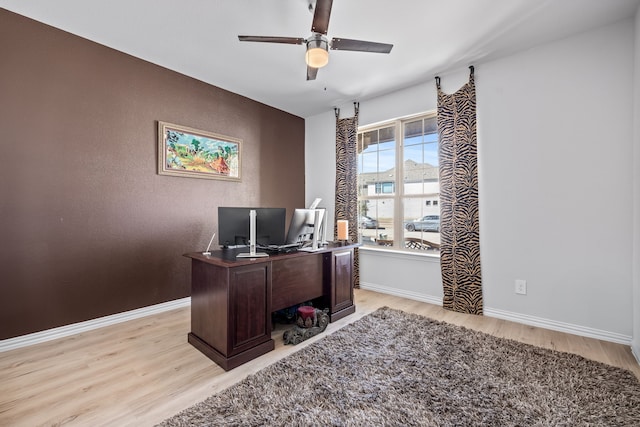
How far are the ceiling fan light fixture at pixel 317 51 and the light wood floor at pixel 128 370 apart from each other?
7.52ft

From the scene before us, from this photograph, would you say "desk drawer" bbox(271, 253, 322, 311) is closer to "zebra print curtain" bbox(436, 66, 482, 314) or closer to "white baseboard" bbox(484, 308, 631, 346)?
"zebra print curtain" bbox(436, 66, 482, 314)

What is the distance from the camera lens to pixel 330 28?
2.51m

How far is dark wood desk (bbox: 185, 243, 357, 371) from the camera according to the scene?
206 centimetres

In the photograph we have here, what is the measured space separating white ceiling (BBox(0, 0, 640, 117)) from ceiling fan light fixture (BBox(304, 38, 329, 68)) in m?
0.35

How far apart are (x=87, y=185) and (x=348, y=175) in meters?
3.07

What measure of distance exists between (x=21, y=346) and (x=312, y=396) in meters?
2.53

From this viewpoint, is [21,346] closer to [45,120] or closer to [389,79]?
[45,120]

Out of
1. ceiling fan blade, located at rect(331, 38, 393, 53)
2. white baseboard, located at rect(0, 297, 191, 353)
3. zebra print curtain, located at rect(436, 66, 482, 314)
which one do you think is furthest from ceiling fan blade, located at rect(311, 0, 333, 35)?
white baseboard, located at rect(0, 297, 191, 353)

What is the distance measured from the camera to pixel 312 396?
171cm

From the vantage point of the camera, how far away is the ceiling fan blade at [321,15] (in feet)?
6.02

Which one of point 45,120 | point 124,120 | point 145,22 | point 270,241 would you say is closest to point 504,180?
point 270,241

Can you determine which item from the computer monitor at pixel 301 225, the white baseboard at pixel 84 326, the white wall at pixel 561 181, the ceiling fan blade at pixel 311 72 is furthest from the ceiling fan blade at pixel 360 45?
the white baseboard at pixel 84 326

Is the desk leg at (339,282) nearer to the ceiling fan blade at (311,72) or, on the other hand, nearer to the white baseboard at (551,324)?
the white baseboard at (551,324)

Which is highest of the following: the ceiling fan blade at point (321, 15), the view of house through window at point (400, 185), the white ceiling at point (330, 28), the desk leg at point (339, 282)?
the white ceiling at point (330, 28)
